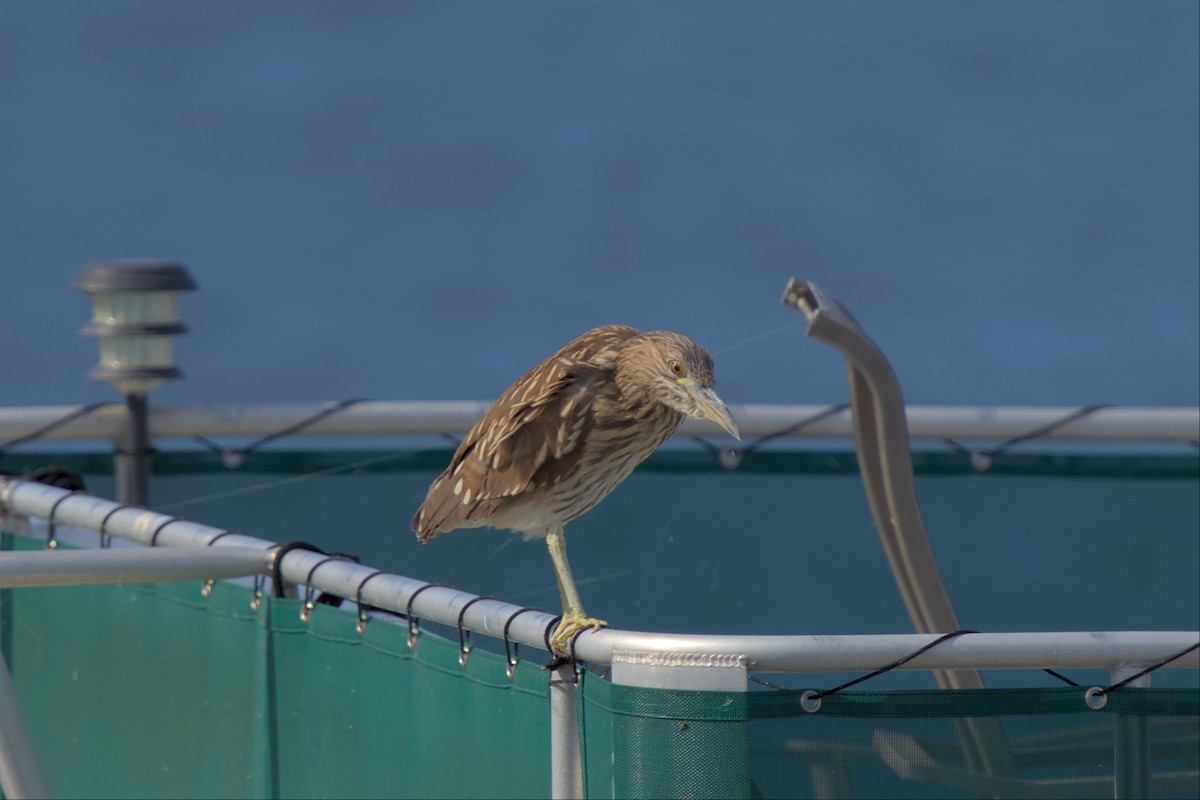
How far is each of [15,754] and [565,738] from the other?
1241mm

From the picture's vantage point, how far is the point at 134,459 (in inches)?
228

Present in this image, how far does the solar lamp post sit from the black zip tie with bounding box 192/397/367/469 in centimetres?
19

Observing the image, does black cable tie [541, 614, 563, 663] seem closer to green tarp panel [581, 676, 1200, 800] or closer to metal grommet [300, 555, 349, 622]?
green tarp panel [581, 676, 1200, 800]

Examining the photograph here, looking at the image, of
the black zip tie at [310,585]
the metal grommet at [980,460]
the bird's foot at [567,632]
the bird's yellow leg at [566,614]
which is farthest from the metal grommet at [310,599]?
the metal grommet at [980,460]

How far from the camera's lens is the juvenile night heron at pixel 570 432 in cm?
338

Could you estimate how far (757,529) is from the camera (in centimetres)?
578

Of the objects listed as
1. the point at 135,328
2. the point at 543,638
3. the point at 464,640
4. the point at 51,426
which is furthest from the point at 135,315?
the point at 543,638

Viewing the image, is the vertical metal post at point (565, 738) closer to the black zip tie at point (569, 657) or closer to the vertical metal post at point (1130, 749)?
the black zip tie at point (569, 657)

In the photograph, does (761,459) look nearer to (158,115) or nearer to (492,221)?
(492,221)

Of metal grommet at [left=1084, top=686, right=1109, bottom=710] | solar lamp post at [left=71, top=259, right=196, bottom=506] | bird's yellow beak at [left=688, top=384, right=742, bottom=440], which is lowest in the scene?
metal grommet at [left=1084, top=686, right=1109, bottom=710]

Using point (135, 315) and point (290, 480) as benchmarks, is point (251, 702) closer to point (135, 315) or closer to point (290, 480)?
point (290, 480)

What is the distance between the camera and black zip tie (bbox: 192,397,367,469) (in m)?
5.79

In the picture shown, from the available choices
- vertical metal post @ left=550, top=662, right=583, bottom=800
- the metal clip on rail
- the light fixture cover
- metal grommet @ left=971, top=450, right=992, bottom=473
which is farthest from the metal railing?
metal grommet @ left=971, top=450, right=992, bottom=473

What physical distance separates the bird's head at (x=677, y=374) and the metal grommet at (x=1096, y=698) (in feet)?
2.86
